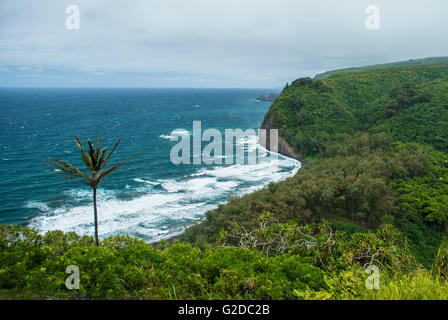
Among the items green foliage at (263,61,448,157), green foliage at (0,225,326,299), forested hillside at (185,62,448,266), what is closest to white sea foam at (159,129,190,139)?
green foliage at (263,61,448,157)

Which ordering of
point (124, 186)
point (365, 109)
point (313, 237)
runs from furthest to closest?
point (365, 109) → point (124, 186) → point (313, 237)

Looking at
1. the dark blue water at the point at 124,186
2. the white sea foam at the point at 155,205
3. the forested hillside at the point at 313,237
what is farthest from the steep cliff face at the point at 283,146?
the white sea foam at the point at 155,205

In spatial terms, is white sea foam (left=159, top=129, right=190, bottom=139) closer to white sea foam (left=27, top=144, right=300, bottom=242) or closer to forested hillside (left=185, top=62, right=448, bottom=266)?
white sea foam (left=27, top=144, right=300, bottom=242)

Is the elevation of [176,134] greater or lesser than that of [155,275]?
greater

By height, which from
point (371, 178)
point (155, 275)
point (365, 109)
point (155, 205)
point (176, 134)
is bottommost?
point (155, 205)

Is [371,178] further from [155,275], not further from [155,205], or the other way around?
[155,275]

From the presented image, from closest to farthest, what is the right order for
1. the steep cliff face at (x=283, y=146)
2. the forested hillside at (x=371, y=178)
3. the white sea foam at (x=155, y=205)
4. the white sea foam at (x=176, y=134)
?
the forested hillside at (x=371, y=178), the white sea foam at (x=155, y=205), the steep cliff face at (x=283, y=146), the white sea foam at (x=176, y=134)

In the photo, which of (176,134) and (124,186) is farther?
(176,134)

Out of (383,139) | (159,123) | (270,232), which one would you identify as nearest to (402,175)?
(383,139)

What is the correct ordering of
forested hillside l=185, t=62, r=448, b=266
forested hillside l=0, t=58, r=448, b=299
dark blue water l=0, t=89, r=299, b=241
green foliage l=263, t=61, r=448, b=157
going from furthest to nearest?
green foliage l=263, t=61, r=448, b=157 < dark blue water l=0, t=89, r=299, b=241 < forested hillside l=185, t=62, r=448, b=266 < forested hillside l=0, t=58, r=448, b=299

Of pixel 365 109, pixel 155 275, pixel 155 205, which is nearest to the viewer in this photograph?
pixel 155 275

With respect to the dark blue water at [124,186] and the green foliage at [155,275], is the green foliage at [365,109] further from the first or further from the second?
the green foliage at [155,275]

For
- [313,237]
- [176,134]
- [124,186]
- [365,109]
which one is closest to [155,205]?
[124,186]

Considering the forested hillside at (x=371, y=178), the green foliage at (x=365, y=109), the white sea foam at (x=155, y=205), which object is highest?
the green foliage at (x=365, y=109)
